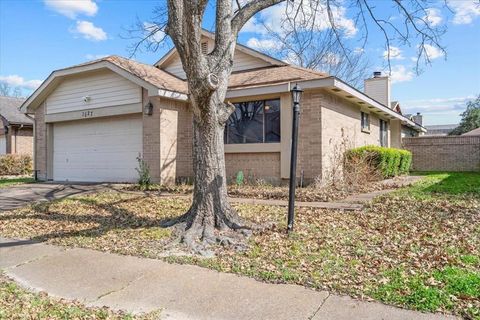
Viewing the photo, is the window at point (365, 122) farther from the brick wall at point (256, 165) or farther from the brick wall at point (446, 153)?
the brick wall at point (446, 153)

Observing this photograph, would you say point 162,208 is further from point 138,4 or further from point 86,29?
point 86,29

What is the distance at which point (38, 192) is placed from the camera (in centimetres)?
1281

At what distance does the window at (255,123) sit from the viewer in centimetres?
1269

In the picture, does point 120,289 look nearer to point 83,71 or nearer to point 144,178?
point 144,178

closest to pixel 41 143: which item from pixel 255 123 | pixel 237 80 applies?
pixel 237 80

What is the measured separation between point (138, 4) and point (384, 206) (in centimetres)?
1004

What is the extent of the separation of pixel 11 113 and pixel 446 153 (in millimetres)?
28404

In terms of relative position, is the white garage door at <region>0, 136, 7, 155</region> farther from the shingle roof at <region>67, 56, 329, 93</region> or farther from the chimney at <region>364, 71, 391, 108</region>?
the chimney at <region>364, 71, 391, 108</region>

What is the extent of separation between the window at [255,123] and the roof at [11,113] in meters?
19.0

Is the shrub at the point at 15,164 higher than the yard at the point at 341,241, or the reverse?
the shrub at the point at 15,164

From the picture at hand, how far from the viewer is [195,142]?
6.91m

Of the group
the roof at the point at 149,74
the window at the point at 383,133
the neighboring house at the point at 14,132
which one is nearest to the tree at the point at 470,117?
the window at the point at 383,133

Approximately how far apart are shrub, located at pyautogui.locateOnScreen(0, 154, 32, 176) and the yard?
49.8ft

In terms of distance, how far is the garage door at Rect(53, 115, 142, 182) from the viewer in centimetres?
1425
